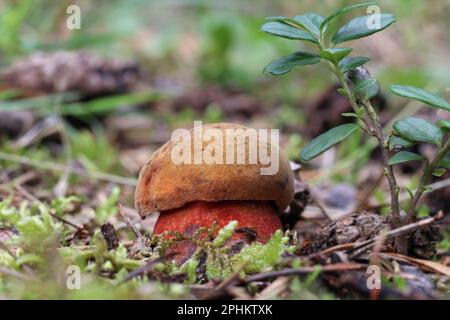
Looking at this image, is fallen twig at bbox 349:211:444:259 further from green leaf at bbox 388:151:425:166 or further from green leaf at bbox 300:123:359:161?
green leaf at bbox 300:123:359:161

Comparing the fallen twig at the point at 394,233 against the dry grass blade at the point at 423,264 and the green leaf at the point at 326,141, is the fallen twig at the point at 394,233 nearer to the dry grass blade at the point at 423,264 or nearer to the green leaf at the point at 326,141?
the dry grass blade at the point at 423,264

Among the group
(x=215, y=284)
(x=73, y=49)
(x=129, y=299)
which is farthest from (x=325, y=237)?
(x=73, y=49)

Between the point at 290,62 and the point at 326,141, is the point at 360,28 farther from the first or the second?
the point at 326,141

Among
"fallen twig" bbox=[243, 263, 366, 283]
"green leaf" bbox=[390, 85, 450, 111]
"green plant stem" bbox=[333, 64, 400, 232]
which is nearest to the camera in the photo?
"fallen twig" bbox=[243, 263, 366, 283]

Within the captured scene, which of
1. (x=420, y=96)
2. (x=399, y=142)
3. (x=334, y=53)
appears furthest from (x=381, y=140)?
(x=334, y=53)

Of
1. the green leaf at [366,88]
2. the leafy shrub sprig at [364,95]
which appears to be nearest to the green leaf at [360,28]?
the leafy shrub sprig at [364,95]

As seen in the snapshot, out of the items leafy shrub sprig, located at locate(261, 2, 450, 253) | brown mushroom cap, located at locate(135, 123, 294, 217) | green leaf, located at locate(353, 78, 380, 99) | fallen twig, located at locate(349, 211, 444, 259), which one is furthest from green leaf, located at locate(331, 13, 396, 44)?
fallen twig, located at locate(349, 211, 444, 259)
